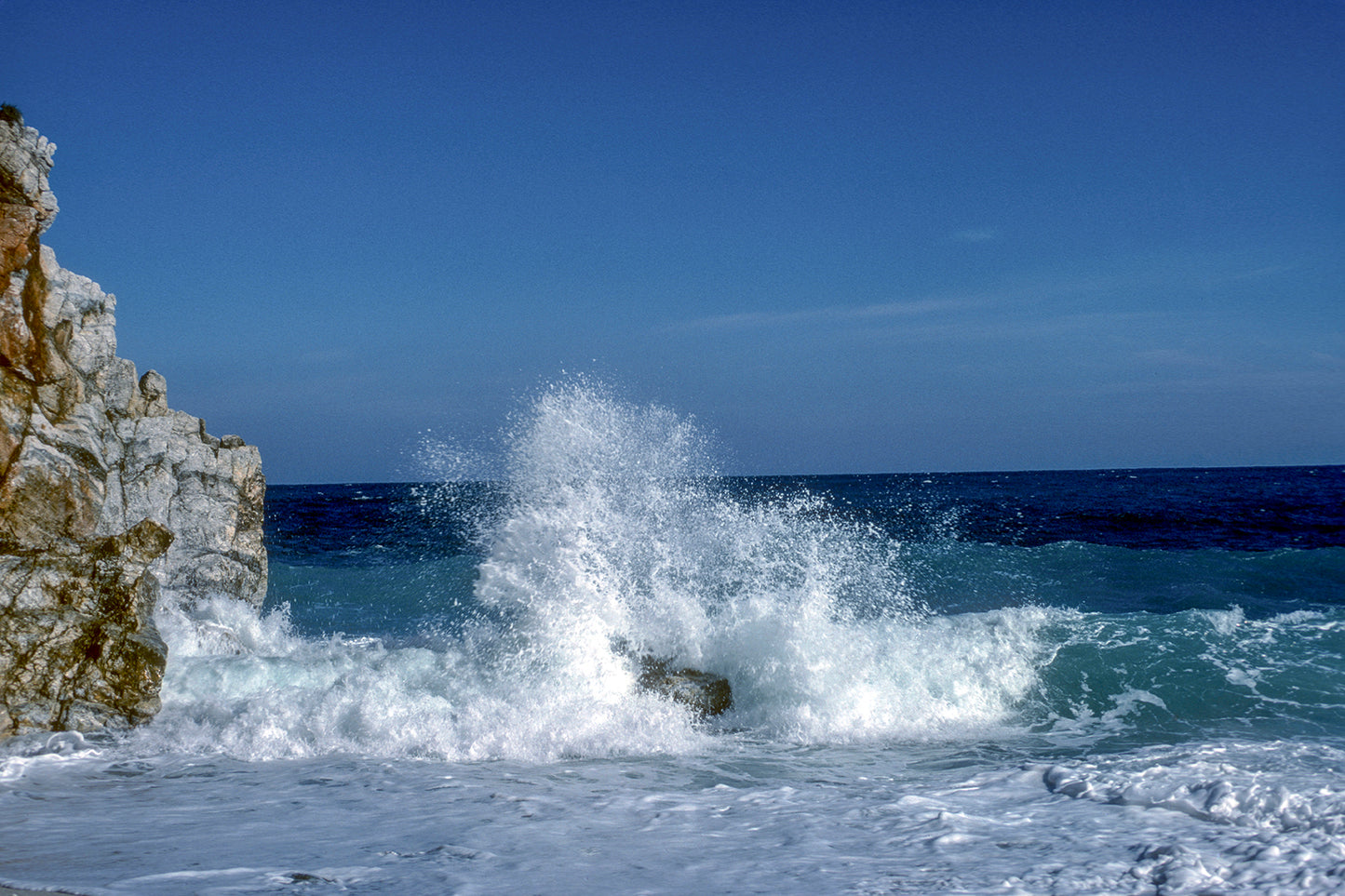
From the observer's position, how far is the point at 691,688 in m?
6.67

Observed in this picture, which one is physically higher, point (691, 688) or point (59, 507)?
point (59, 507)

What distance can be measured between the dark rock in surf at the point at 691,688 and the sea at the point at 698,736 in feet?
0.36

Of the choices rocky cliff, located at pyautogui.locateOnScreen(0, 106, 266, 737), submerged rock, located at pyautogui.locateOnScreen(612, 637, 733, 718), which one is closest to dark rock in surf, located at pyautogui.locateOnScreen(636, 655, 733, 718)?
submerged rock, located at pyautogui.locateOnScreen(612, 637, 733, 718)

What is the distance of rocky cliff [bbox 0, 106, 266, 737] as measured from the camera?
564cm

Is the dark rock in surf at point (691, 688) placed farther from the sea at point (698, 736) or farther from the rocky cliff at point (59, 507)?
the rocky cliff at point (59, 507)

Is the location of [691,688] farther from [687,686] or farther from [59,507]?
[59,507]

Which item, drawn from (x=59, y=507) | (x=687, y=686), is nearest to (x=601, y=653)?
(x=687, y=686)

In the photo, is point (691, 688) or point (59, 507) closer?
point (59, 507)

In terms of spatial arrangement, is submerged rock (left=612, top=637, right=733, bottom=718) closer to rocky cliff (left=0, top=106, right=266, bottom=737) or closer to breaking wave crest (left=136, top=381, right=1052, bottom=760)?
breaking wave crest (left=136, top=381, right=1052, bottom=760)

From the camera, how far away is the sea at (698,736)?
12.1ft

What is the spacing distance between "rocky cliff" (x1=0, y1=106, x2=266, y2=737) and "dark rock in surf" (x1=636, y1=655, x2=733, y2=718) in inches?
141

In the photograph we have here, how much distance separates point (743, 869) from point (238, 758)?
360cm

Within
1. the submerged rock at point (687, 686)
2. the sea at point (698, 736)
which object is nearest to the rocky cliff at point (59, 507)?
the sea at point (698, 736)

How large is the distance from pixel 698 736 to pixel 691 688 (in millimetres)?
605
